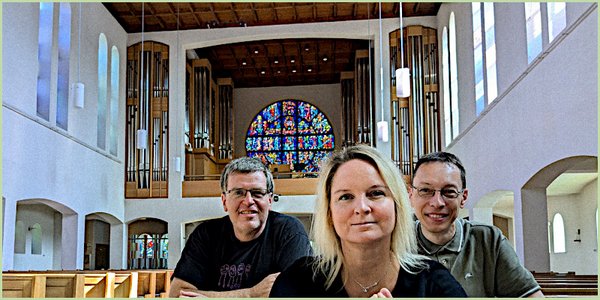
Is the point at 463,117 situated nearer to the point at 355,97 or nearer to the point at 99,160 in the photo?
the point at 355,97

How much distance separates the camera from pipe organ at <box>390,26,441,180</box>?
14.8 meters

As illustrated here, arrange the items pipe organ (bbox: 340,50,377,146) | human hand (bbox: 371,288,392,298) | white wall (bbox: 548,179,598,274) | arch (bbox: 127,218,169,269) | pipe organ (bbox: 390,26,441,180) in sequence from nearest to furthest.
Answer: human hand (bbox: 371,288,392,298) < white wall (bbox: 548,179,598,274) < pipe organ (bbox: 390,26,441,180) < arch (bbox: 127,218,169,269) < pipe organ (bbox: 340,50,377,146)

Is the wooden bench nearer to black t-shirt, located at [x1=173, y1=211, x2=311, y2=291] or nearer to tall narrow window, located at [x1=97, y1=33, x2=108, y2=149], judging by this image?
black t-shirt, located at [x1=173, y1=211, x2=311, y2=291]

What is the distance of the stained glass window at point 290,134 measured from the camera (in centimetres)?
2103

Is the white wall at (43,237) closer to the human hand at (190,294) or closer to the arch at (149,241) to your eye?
the arch at (149,241)

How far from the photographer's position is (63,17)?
12664 mm

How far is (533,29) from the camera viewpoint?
842cm

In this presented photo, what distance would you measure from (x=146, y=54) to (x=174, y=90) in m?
1.09

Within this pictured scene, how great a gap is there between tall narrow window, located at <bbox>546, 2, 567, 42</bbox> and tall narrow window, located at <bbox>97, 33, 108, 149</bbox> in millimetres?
9721

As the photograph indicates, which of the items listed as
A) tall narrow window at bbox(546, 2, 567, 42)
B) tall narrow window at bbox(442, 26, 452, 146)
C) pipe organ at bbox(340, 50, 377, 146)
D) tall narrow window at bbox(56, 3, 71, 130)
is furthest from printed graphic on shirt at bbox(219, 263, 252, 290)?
pipe organ at bbox(340, 50, 377, 146)

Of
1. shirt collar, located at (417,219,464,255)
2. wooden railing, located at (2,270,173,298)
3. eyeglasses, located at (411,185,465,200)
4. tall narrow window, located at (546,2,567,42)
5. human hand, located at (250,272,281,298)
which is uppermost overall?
tall narrow window, located at (546,2,567,42)

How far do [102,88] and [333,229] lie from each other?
45.0 ft

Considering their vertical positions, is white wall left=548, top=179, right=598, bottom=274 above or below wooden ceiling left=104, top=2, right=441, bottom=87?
below

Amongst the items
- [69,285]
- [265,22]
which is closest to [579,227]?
[265,22]
